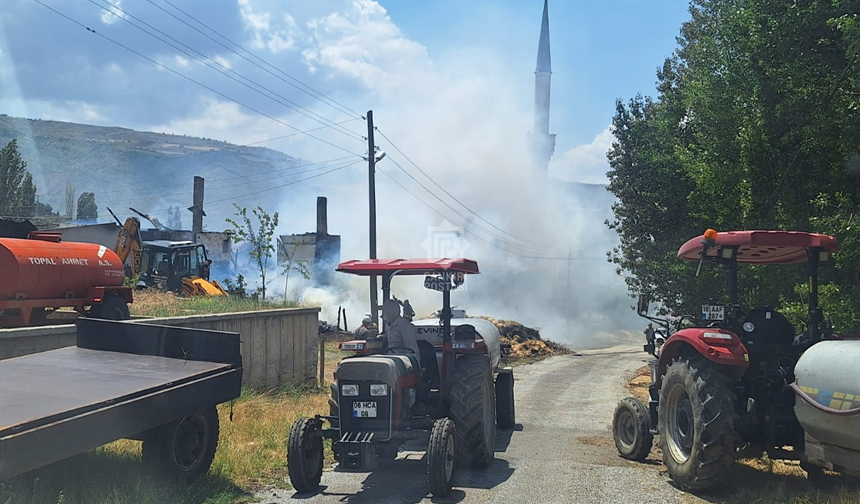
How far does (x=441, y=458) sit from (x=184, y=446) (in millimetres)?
2722

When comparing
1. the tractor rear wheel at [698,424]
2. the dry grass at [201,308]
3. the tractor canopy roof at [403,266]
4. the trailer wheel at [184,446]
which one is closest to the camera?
the tractor rear wheel at [698,424]

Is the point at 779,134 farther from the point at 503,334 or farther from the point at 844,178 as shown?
the point at 503,334

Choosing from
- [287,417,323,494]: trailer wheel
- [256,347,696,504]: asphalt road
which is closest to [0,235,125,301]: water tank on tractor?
[256,347,696,504]: asphalt road

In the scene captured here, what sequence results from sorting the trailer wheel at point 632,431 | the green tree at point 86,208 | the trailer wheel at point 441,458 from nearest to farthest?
1. the trailer wheel at point 441,458
2. the trailer wheel at point 632,431
3. the green tree at point 86,208

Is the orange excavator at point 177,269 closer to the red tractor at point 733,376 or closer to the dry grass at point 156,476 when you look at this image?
the dry grass at point 156,476

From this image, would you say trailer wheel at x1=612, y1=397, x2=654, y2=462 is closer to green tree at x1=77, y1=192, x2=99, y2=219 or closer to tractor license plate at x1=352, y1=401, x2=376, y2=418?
tractor license plate at x1=352, y1=401, x2=376, y2=418

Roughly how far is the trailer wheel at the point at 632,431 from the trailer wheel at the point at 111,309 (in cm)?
1016

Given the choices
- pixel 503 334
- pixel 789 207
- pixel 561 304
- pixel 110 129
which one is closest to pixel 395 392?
pixel 789 207

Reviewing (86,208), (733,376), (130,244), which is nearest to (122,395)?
(733,376)

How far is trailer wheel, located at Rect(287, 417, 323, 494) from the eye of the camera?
722 centimetres

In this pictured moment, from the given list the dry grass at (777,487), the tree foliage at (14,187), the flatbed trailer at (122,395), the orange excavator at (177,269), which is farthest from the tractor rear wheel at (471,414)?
the tree foliage at (14,187)

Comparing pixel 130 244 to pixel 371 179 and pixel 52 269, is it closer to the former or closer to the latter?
pixel 371 179

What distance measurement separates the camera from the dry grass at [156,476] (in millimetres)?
6312

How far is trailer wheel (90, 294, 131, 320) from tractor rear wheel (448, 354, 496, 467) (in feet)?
29.1
